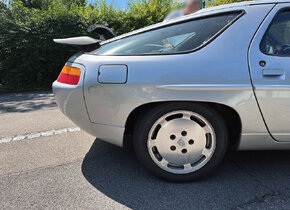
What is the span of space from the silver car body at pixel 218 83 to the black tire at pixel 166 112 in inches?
3.0

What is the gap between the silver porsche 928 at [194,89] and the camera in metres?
1.74

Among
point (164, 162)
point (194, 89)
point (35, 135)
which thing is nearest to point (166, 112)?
point (194, 89)

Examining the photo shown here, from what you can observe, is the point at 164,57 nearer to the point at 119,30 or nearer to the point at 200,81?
the point at 200,81

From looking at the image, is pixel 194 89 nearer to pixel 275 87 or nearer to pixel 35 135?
pixel 275 87

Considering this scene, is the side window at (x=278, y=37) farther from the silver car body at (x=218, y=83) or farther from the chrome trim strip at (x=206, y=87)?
the chrome trim strip at (x=206, y=87)

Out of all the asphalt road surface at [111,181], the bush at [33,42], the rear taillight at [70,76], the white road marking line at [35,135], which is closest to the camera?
the asphalt road surface at [111,181]

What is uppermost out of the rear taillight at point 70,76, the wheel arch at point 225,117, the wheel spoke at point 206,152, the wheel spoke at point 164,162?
the rear taillight at point 70,76

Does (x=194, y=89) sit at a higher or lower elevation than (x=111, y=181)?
higher

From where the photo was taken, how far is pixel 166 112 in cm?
182

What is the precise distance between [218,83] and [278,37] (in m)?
0.67

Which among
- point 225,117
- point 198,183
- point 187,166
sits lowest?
point 198,183

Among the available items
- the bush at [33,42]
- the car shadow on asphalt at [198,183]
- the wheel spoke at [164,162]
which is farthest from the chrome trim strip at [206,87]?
the bush at [33,42]

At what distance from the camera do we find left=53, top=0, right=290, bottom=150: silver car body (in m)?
1.73

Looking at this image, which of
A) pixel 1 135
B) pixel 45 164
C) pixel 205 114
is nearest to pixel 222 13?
pixel 205 114
